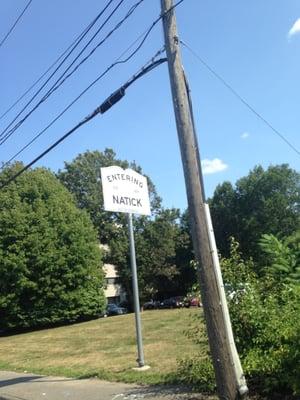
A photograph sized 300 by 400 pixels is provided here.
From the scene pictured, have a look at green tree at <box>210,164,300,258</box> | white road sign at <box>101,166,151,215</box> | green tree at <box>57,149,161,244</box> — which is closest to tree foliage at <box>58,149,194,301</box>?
green tree at <box>57,149,161,244</box>

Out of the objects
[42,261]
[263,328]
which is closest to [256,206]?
[42,261]

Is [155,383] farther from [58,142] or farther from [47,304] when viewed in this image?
[47,304]

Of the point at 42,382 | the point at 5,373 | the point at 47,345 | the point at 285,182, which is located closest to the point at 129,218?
the point at 42,382

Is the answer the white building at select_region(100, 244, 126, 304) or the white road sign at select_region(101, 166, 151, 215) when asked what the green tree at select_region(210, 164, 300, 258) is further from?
the white road sign at select_region(101, 166, 151, 215)

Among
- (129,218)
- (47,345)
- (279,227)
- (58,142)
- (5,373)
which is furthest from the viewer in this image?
(279,227)

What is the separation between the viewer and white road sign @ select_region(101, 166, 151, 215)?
12555 millimetres

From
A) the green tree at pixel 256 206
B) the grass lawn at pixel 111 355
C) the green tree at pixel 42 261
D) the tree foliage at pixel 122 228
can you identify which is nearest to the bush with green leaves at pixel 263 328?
the grass lawn at pixel 111 355

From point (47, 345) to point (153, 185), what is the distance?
46.8 metres

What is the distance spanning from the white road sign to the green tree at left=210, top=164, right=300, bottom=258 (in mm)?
52091

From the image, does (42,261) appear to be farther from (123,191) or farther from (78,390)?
(78,390)

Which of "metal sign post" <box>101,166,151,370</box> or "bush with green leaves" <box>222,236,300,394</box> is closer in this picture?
"bush with green leaves" <box>222,236,300,394</box>

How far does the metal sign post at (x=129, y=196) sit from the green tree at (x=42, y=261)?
69.7 feet

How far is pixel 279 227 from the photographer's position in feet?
218

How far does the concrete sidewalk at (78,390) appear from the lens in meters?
9.34
